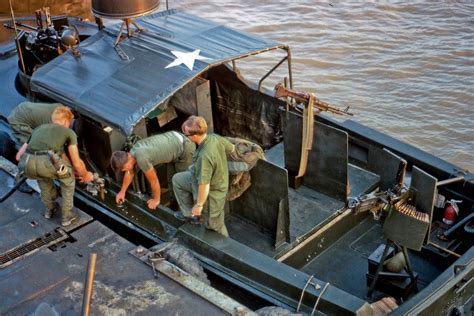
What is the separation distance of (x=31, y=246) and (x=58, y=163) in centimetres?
82

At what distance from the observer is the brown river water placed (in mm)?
13359

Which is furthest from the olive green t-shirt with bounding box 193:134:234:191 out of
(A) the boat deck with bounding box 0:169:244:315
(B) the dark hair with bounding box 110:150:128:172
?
(A) the boat deck with bounding box 0:169:244:315

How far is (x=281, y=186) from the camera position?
7227mm

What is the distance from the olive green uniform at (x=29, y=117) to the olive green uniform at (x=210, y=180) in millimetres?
1756

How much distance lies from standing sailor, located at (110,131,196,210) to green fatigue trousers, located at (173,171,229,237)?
0.29 metres

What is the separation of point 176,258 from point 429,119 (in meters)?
8.03

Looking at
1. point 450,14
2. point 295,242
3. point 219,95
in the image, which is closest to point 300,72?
point 450,14

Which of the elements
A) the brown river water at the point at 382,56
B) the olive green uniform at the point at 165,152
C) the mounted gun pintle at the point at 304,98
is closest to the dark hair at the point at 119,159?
the olive green uniform at the point at 165,152

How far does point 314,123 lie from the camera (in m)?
7.96

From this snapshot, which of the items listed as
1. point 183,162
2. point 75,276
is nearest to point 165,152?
point 183,162

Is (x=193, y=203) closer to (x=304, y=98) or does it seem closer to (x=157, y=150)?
(x=157, y=150)

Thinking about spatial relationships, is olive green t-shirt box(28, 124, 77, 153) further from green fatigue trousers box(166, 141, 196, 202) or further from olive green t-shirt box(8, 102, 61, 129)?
green fatigue trousers box(166, 141, 196, 202)

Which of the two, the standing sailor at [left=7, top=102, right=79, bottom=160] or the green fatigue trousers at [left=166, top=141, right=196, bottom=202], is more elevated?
the standing sailor at [left=7, top=102, right=79, bottom=160]

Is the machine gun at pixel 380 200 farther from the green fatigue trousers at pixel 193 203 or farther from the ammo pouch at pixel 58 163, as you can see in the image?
the ammo pouch at pixel 58 163
